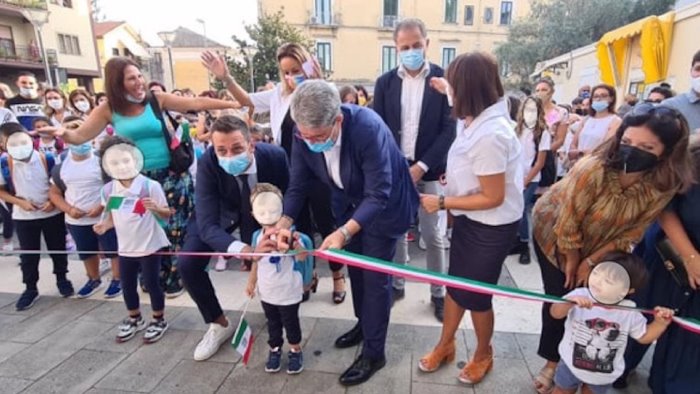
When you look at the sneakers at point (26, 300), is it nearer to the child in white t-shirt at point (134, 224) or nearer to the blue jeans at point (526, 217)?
the child in white t-shirt at point (134, 224)

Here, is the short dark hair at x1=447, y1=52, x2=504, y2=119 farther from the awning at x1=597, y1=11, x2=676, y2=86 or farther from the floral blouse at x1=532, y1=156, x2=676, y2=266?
the awning at x1=597, y1=11, x2=676, y2=86

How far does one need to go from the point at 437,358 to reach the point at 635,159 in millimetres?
1612

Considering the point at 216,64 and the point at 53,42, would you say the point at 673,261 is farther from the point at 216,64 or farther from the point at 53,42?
the point at 53,42

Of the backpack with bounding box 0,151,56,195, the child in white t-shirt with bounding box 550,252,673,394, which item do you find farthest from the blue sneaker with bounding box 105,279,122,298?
the child in white t-shirt with bounding box 550,252,673,394

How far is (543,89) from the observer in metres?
5.21

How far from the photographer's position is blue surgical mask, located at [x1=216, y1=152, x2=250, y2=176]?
97.3 inches

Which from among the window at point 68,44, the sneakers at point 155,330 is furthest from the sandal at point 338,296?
the window at point 68,44

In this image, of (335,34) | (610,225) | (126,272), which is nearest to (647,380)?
(610,225)

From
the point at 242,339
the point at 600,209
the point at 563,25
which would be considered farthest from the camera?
the point at 563,25

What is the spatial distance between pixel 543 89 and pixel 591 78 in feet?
31.4

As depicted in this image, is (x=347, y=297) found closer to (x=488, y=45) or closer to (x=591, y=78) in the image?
(x=591, y=78)

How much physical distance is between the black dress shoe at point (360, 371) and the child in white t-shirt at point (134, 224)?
1493 millimetres

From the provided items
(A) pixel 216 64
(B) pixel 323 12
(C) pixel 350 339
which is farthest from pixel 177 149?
(B) pixel 323 12

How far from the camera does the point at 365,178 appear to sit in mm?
2211
